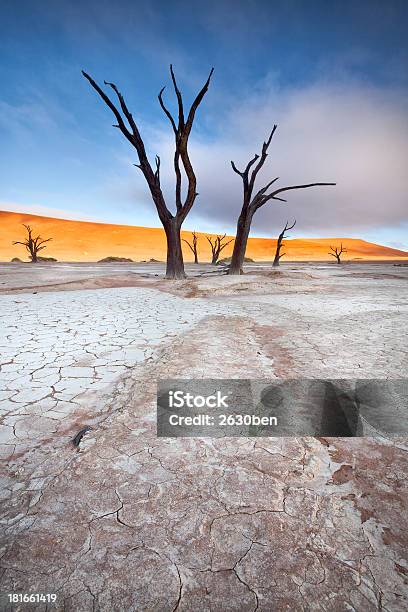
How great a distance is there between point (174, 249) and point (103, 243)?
46227mm

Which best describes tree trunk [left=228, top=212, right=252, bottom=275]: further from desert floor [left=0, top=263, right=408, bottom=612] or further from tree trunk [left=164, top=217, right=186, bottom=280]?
desert floor [left=0, top=263, right=408, bottom=612]

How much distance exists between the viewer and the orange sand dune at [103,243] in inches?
1730

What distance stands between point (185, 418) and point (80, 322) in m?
3.15

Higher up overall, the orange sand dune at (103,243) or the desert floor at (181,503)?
the orange sand dune at (103,243)

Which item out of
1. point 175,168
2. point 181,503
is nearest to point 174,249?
point 175,168

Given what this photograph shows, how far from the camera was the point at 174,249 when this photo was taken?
1062 centimetres

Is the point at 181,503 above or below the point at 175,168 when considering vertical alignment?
below

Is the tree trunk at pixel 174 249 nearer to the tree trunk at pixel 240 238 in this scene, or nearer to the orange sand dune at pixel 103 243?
the tree trunk at pixel 240 238

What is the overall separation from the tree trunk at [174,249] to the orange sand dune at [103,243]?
99.4ft

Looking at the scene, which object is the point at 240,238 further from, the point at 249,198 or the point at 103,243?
the point at 103,243

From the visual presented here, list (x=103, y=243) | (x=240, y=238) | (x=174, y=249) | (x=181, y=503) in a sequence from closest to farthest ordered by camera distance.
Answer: (x=181, y=503) < (x=174, y=249) < (x=240, y=238) < (x=103, y=243)

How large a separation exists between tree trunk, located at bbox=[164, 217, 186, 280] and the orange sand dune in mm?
30305

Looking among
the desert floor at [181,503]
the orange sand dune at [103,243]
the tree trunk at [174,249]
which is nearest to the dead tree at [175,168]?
the tree trunk at [174,249]

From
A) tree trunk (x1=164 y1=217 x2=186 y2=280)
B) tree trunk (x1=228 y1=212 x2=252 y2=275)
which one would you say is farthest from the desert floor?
tree trunk (x1=228 y1=212 x2=252 y2=275)
